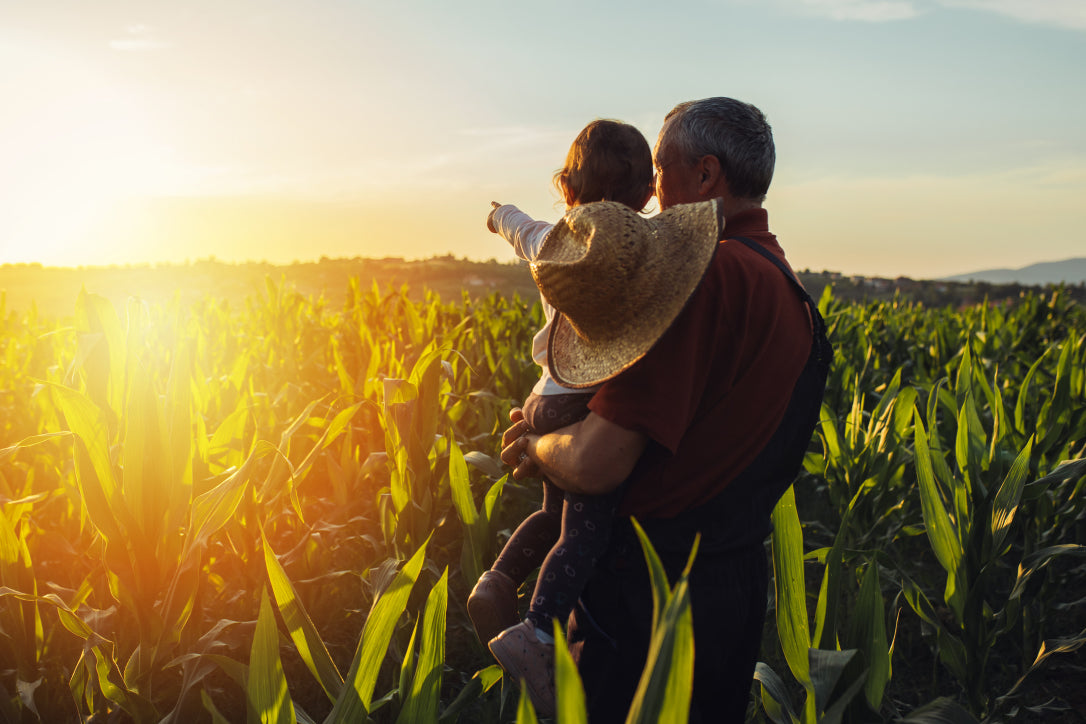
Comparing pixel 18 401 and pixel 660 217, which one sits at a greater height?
pixel 660 217

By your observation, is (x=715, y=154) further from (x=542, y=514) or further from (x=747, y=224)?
(x=542, y=514)

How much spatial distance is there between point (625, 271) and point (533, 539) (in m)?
0.82

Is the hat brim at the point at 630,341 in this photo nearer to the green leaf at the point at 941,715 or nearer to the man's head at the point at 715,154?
the man's head at the point at 715,154

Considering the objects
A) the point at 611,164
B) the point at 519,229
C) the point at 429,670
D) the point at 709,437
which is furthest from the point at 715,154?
the point at 429,670

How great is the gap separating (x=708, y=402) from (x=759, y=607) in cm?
53

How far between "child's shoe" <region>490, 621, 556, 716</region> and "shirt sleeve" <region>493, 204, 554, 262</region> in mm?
855

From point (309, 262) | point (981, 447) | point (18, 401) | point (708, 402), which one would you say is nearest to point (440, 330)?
point (18, 401)

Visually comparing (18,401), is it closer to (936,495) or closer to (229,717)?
(229,717)

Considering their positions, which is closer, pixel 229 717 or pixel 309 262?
pixel 229 717

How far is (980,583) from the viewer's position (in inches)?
74.5

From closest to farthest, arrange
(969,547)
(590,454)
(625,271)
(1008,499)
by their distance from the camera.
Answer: (625,271), (590,454), (1008,499), (969,547)

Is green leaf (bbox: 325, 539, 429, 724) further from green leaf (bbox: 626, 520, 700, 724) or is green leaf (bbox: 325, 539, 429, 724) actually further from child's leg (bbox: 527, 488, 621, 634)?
green leaf (bbox: 626, 520, 700, 724)

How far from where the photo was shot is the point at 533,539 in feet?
5.18

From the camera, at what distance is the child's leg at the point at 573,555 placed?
1286mm
